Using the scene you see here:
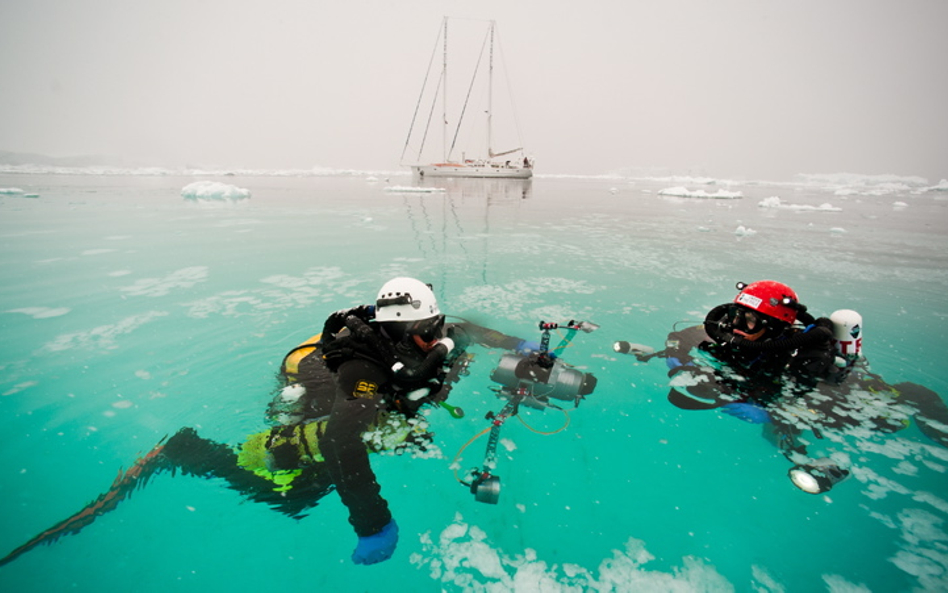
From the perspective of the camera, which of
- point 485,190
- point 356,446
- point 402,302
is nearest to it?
point 356,446

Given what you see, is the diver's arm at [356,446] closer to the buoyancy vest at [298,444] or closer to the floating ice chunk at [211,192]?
the buoyancy vest at [298,444]

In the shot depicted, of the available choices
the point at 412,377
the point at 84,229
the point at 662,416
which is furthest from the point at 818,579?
the point at 84,229

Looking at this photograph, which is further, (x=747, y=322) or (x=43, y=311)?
(x=43, y=311)

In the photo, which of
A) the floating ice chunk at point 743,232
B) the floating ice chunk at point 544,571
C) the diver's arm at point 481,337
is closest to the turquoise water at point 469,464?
the floating ice chunk at point 544,571

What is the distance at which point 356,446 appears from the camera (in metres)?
2.96

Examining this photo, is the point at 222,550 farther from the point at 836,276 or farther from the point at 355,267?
the point at 836,276

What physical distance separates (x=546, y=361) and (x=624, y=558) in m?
A: 2.10

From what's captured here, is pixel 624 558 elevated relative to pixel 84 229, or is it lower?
lower

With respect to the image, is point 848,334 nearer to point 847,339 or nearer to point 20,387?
point 847,339

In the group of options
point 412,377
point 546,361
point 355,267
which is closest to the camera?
point 412,377

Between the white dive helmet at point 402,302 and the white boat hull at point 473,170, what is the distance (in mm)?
55579

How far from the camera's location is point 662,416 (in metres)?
3.74

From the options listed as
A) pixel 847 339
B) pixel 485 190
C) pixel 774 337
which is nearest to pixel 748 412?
pixel 774 337

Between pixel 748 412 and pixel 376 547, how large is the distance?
3.56 m
